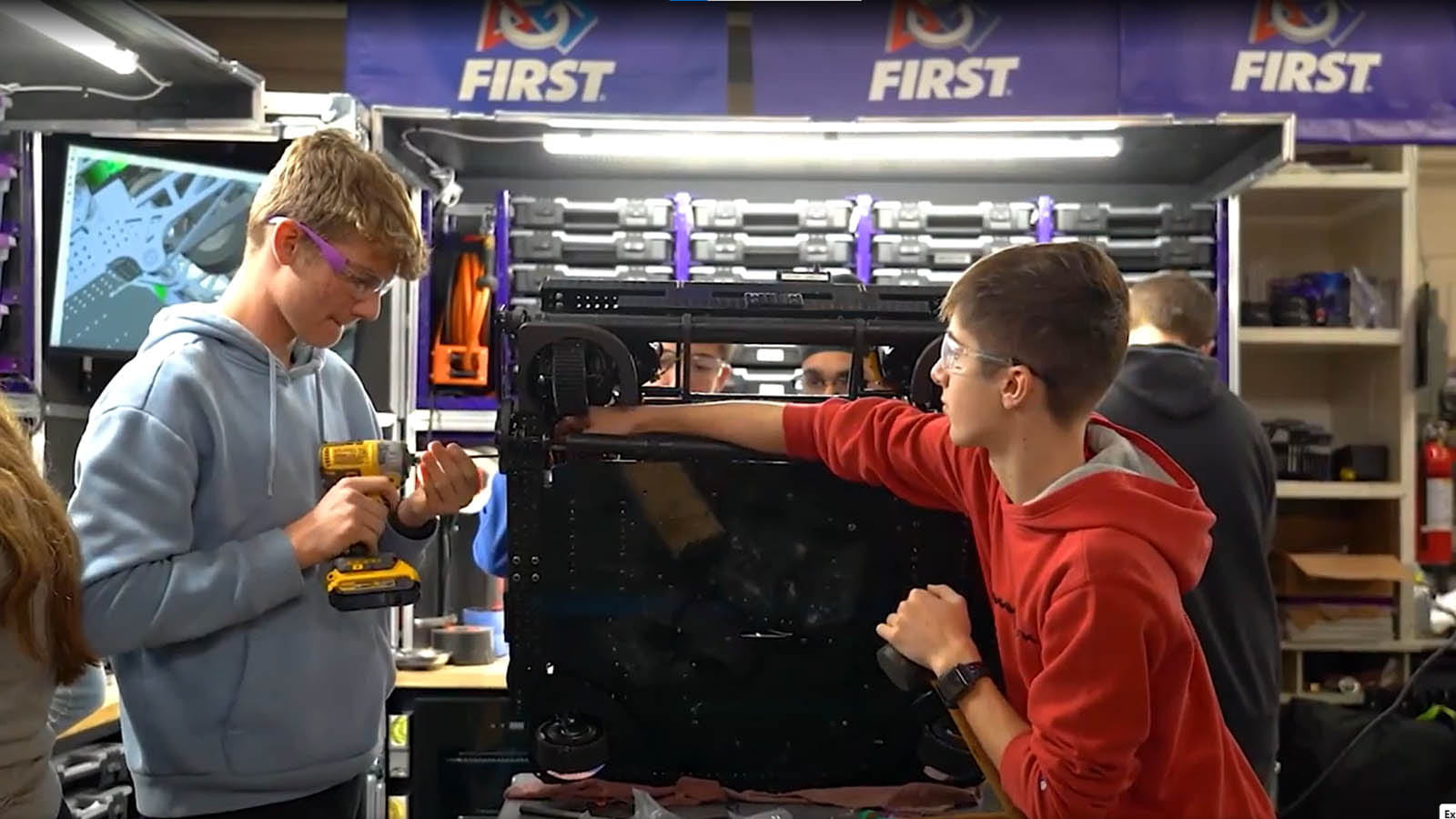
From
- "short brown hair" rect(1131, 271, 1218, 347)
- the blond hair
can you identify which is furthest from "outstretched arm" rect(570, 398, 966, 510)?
"short brown hair" rect(1131, 271, 1218, 347)

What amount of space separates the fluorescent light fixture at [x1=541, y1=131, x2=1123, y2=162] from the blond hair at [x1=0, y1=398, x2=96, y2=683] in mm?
2281

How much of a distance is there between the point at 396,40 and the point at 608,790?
3.17 m

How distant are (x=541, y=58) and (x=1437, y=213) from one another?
3661mm

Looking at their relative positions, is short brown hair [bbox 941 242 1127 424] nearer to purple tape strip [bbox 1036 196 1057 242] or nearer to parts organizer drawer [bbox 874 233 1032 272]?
parts organizer drawer [bbox 874 233 1032 272]

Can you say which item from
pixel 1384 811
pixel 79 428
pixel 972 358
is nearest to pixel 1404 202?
pixel 1384 811

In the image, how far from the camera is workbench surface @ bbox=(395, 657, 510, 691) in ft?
10.9

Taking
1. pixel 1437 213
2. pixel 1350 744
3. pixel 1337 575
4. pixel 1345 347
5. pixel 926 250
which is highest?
pixel 1437 213

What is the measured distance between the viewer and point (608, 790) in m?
1.48

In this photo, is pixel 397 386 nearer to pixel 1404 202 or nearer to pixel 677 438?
pixel 677 438

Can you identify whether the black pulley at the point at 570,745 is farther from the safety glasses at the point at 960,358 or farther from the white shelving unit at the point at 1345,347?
the white shelving unit at the point at 1345,347

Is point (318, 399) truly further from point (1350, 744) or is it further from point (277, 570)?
point (1350, 744)

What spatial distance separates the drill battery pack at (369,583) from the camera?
1.52 metres

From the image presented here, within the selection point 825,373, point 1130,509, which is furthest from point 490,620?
point 1130,509

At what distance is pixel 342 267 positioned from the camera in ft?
5.33
